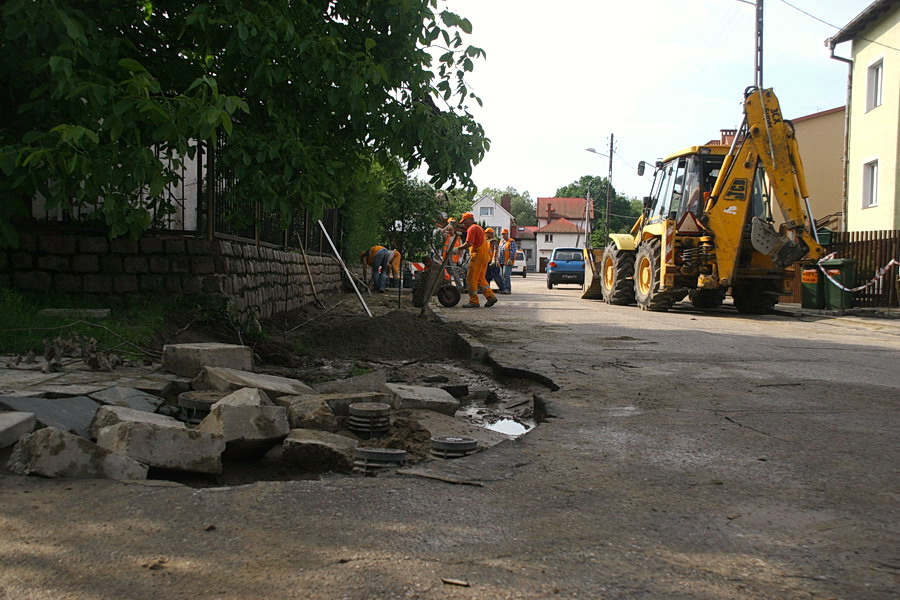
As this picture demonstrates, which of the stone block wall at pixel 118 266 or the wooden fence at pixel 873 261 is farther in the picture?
the wooden fence at pixel 873 261

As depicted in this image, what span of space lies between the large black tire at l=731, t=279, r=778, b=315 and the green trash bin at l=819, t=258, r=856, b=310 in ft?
4.26

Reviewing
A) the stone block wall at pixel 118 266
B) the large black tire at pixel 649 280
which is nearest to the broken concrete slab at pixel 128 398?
the stone block wall at pixel 118 266

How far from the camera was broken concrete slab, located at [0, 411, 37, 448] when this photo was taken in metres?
3.09

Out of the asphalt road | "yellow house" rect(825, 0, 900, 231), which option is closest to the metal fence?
"yellow house" rect(825, 0, 900, 231)

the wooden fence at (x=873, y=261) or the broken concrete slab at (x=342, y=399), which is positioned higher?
the wooden fence at (x=873, y=261)

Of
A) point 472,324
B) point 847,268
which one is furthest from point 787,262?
point 472,324

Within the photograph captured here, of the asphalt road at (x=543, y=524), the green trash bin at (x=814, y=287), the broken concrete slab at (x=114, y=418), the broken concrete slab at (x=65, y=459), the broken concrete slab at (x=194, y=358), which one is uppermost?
the green trash bin at (x=814, y=287)

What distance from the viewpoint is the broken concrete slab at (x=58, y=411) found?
11.3 feet

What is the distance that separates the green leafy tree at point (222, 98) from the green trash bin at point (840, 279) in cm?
1055

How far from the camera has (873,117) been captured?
67.6ft

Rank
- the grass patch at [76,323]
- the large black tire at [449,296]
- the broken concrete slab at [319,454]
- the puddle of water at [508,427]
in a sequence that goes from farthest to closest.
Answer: the large black tire at [449,296] < the grass patch at [76,323] < the puddle of water at [508,427] < the broken concrete slab at [319,454]

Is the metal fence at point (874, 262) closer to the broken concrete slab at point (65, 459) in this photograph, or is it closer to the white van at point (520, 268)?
→ the broken concrete slab at point (65, 459)

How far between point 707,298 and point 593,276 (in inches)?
185

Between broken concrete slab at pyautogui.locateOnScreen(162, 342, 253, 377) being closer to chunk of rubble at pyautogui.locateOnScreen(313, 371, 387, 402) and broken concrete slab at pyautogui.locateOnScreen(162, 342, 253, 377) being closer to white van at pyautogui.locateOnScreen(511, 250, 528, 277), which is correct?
chunk of rubble at pyautogui.locateOnScreen(313, 371, 387, 402)
